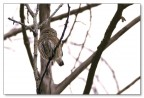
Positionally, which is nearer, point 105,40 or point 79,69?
point 105,40

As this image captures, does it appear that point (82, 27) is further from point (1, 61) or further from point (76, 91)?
point (1, 61)

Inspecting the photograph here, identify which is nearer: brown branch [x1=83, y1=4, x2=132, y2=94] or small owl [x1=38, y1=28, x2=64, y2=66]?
brown branch [x1=83, y1=4, x2=132, y2=94]

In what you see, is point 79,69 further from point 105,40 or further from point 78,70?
point 105,40

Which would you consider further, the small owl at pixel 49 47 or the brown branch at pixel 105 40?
the small owl at pixel 49 47

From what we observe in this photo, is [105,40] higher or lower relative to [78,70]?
higher

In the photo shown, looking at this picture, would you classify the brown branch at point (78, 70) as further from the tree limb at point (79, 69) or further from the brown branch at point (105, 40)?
the brown branch at point (105, 40)

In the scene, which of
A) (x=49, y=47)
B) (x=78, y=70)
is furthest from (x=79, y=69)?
(x=49, y=47)

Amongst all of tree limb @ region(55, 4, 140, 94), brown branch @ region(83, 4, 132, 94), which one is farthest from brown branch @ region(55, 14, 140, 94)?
brown branch @ region(83, 4, 132, 94)

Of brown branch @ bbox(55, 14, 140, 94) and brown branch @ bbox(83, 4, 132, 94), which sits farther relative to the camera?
brown branch @ bbox(55, 14, 140, 94)

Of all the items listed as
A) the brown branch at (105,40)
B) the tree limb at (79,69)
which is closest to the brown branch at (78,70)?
the tree limb at (79,69)

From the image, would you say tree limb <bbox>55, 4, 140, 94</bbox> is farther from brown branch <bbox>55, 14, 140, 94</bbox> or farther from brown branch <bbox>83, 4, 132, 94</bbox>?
brown branch <bbox>83, 4, 132, 94</bbox>

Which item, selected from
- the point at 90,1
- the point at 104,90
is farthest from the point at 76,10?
the point at 104,90

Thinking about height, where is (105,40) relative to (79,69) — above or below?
above

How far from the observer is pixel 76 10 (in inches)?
70.8
